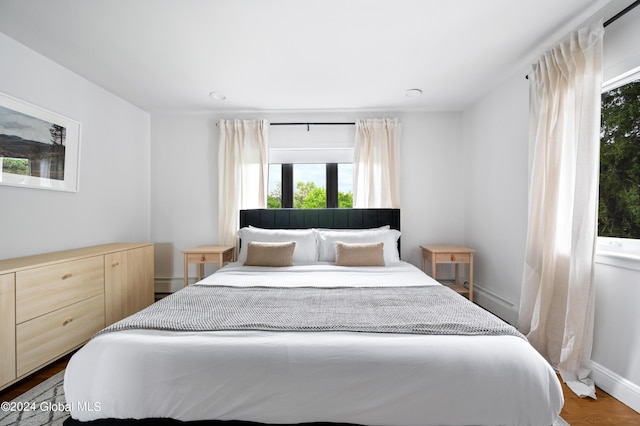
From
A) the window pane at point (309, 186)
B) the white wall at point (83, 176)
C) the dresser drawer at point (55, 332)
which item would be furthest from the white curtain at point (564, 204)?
the white wall at point (83, 176)

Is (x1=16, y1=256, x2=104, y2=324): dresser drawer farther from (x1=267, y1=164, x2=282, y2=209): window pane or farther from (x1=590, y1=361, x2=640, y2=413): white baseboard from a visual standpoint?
(x1=590, y1=361, x2=640, y2=413): white baseboard

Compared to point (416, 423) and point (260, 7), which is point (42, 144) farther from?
point (416, 423)

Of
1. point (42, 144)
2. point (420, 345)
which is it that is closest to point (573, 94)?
point (420, 345)

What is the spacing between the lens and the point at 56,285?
2186 mm

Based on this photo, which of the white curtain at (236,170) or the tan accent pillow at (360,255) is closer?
the tan accent pillow at (360,255)

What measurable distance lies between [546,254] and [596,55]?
139 centimetres

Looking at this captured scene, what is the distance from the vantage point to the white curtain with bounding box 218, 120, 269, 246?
3.79 meters

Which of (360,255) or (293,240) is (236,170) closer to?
(293,240)

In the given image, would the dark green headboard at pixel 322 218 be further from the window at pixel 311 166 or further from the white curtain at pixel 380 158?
the window at pixel 311 166

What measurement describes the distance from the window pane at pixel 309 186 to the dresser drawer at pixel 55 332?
7.84 ft

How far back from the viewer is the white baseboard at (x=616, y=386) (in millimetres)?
1702

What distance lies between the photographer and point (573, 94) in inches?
81.7

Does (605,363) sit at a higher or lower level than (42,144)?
lower

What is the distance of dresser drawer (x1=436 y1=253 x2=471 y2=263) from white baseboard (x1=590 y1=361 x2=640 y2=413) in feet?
4.80
